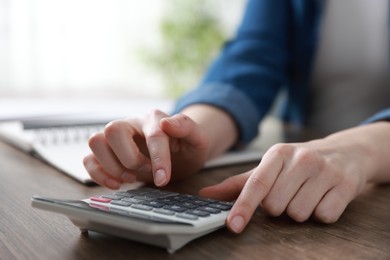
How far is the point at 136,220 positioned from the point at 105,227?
0.05 m

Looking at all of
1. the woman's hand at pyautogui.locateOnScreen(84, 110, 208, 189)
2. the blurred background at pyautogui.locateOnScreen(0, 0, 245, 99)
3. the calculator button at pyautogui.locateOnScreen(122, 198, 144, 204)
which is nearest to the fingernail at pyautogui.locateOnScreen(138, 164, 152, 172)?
the woman's hand at pyautogui.locateOnScreen(84, 110, 208, 189)

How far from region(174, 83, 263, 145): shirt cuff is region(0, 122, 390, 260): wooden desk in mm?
301

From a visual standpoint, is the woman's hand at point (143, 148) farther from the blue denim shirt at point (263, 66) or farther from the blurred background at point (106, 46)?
the blurred background at point (106, 46)

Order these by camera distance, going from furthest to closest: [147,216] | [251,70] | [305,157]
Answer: [251,70] → [305,157] → [147,216]

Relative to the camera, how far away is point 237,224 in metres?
Answer: 0.42

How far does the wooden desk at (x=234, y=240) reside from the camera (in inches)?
15.2

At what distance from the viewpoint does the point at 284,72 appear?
3.77 ft

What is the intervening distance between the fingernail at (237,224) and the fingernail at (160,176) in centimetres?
9

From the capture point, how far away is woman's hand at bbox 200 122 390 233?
0.46 m

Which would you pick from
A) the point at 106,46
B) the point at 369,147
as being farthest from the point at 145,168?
the point at 106,46

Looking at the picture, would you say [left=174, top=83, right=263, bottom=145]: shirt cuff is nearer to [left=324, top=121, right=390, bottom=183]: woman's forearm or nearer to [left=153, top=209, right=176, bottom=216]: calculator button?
[left=324, top=121, right=390, bottom=183]: woman's forearm

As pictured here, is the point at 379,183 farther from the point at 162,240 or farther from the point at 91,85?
the point at 91,85

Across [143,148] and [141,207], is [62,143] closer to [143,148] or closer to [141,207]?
[143,148]

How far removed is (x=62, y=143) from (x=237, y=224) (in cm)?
47
